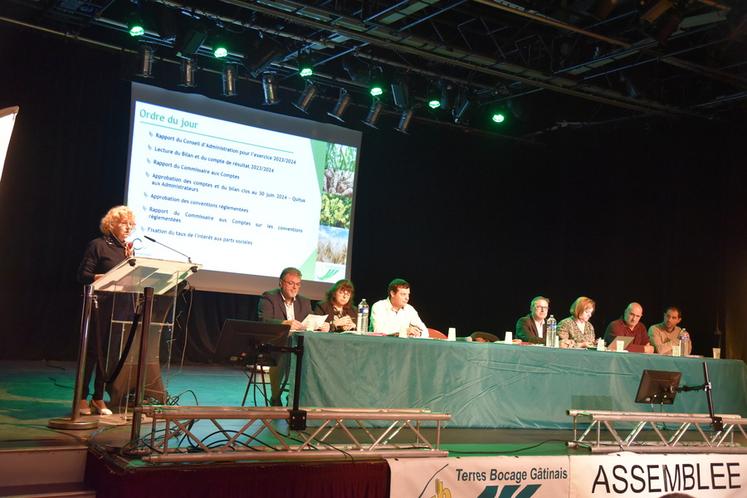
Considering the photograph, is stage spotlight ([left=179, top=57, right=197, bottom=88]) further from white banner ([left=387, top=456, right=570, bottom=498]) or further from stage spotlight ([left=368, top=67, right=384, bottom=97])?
white banner ([left=387, top=456, right=570, bottom=498])

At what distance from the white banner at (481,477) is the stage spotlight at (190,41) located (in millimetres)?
4668

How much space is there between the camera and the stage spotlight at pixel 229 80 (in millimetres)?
7656

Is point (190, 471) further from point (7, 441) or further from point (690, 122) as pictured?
point (690, 122)

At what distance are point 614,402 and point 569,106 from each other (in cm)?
480

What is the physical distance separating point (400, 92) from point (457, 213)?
261 centimetres

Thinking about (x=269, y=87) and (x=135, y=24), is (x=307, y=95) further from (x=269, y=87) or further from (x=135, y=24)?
(x=135, y=24)

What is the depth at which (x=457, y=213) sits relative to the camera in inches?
414

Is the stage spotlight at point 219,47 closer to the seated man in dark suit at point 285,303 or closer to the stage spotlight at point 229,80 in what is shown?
the stage spotlight at point 229,80

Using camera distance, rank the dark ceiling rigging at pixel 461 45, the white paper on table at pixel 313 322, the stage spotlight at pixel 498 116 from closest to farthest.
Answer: the white paper on table at pixel 313 322 → the dark ceiling rigging at pixel 461 45 → the stage spotlight at pixel 498 116

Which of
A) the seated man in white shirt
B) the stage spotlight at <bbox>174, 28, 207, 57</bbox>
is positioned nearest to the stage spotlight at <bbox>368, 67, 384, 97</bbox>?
the stage spotlight at <bbox>174, 28, 207, 57</bbox>

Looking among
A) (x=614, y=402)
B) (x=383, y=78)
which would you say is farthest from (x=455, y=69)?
(x=614, y=402)

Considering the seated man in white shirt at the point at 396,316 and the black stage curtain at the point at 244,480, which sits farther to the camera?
the seated man in white shirt at the point at 396,316

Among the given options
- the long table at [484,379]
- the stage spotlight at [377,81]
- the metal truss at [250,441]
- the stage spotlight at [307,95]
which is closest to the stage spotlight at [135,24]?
the stage spotlight at [307,95]

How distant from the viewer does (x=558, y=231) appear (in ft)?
35.5
